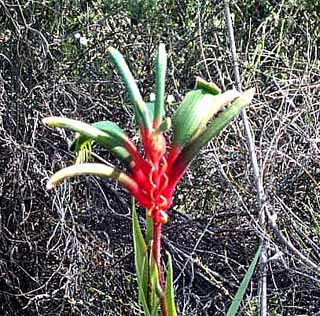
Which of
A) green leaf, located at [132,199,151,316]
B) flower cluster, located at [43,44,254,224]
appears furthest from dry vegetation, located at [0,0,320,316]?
flower cluster, located at [43,44,254,224]

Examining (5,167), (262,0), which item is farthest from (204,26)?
(5,167)

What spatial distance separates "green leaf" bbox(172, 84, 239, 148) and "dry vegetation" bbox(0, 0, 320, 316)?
4.10 ft

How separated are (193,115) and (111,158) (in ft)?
4.95

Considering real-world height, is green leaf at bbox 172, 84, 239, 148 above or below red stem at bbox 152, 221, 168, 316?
above

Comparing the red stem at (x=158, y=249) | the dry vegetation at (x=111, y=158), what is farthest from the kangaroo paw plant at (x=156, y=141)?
the dry vegetation at (x=111, y=158)

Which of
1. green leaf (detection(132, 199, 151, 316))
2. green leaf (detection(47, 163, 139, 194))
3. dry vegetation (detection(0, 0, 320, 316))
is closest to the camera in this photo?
green leaf (detection(47, 163, 139, 194))

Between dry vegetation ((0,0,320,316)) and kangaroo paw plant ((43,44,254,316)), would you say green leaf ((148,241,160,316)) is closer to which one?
kangaroo paw plant ((43,44,254,316))

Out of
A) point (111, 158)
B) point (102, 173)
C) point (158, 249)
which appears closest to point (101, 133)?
point (102, 173)

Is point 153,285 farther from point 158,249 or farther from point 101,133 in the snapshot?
point 101,133

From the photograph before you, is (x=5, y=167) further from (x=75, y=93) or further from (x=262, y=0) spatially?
(x=262, y=0)

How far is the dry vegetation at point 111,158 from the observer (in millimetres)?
2254

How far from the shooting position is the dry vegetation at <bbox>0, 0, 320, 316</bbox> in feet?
7.39

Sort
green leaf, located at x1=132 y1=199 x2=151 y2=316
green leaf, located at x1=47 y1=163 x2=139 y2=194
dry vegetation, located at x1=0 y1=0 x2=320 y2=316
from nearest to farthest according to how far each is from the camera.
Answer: green leaf, located at x1=47 y1=163 x2=139 y2=194 → green leaf, located at x1=132 y1=199 x2=151 y2=316 → dry vegetation, located at x1=0 y1=0 x2=320 y2=316

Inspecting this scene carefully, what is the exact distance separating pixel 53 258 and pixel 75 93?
549mm
